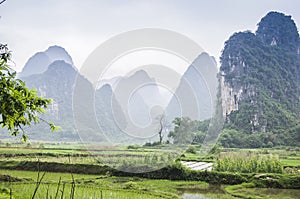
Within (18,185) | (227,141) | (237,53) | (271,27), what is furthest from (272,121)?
(18,185)

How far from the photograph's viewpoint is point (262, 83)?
33.5 meters

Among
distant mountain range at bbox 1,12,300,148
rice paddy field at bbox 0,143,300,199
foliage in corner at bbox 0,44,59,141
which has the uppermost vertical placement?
distant mountain range at bbox 1,12,300,148

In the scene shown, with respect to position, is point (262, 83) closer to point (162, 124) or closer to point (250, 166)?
point (162, 124)

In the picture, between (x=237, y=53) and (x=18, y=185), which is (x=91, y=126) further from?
(x=237, y=53)

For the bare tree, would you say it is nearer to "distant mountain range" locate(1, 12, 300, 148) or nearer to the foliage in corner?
"distant mountain range" locate(1, 12, 300, 148)

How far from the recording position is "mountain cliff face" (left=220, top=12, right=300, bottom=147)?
27672mm

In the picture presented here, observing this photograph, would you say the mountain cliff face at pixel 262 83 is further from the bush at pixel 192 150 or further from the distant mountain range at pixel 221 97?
the bush at pixel 192 150

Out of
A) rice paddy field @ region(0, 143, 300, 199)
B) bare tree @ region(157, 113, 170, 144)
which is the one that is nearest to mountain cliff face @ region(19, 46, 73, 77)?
bare tree @ region(157, 113, 170, 144)

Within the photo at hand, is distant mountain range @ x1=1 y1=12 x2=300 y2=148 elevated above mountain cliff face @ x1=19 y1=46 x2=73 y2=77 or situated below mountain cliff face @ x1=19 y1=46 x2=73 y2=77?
below

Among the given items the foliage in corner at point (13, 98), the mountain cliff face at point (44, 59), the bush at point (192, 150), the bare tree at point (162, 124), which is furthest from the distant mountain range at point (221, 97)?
the mountain cliff face at point (44, 59)

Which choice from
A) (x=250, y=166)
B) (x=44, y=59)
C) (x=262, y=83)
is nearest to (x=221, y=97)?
(x=262, y=83)

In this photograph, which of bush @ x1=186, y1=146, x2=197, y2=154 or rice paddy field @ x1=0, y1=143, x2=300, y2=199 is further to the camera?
bush @ x1=186, y1=146, x2=197, y2=154

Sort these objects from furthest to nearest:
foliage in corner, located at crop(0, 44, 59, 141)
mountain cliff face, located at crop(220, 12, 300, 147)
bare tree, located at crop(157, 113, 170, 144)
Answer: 1. mountain cliff face, located at crop(220, 12, 300, 147)
2. bare tree, located at crop(157, 113, 170, 144)
3. foliage in corner, located at crop(0, 44, 59, 141)

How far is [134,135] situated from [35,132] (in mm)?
27389
